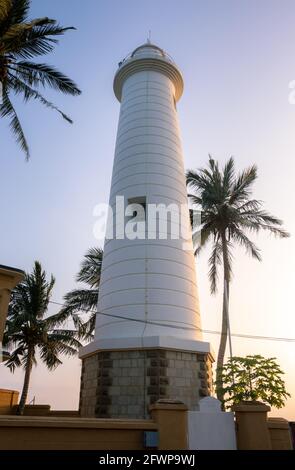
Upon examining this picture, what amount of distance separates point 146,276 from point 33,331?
13.7 m

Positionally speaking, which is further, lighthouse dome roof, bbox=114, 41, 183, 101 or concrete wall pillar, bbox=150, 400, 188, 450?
lighthouse dome roof, bbox=114, 41, 183, 101

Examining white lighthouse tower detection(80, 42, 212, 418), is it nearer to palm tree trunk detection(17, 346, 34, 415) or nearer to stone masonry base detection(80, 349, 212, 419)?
stone masonry base detection(80, 349, 212, 419)

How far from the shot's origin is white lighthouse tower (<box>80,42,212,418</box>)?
11703 mm

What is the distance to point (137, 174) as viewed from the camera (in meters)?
15.5

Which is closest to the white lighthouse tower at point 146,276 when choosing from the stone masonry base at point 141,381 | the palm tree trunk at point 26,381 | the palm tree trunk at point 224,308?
the stone masonry base at point 141,381

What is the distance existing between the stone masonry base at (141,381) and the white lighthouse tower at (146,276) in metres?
0.03

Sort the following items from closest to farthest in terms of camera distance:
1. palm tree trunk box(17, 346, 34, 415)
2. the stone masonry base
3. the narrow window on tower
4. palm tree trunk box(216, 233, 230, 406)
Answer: the stone masonry base < the narrow window on tower < palm tree trunk box(216, 233, 230, 406) < palm tree trunk box(17, 346, 34, 415)

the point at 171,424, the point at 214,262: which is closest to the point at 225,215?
the point at 214,262

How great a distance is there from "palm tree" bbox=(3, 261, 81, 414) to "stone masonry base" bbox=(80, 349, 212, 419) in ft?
41.2

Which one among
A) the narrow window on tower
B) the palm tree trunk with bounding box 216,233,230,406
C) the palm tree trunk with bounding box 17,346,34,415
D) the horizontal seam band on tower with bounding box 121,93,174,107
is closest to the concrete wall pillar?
the narrow window on tower

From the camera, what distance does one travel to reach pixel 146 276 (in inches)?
529

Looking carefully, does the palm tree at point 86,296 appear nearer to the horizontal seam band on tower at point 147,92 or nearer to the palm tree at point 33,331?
the palm tree at point 33,331

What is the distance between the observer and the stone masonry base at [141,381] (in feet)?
37.3

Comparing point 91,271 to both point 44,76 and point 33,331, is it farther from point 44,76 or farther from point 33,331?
point 44,76
